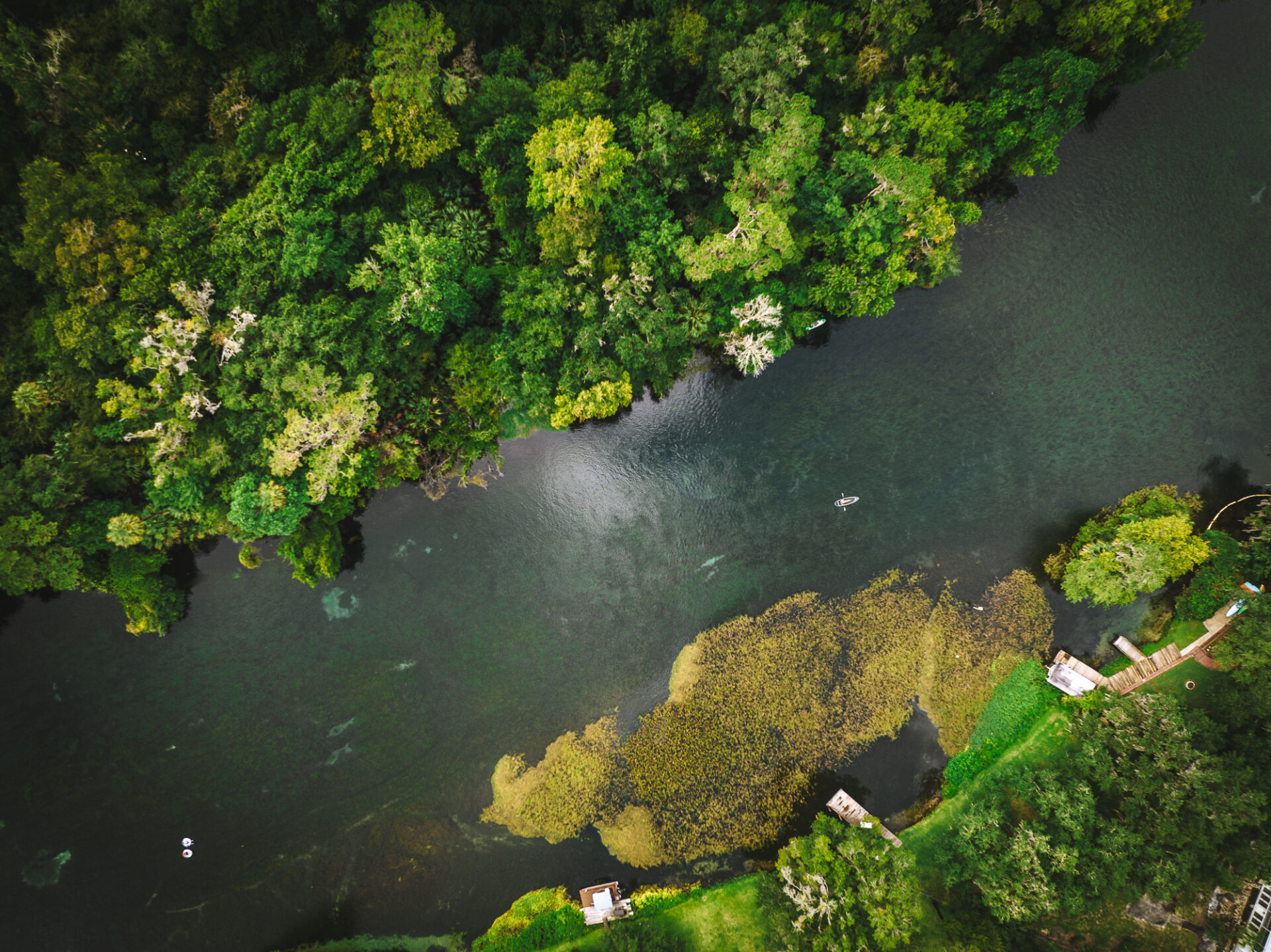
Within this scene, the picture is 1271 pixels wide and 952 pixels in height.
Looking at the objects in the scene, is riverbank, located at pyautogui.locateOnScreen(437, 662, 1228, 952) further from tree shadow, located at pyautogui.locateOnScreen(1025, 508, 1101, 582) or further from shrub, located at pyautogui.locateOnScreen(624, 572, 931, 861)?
tree shadow, located at pyautogui.locateOnScreen(1025, 508, 1101, 582)

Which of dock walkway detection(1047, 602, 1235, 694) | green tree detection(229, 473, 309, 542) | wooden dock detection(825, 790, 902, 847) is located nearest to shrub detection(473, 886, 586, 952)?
wooden dock detection(825, 790, 902, 847)

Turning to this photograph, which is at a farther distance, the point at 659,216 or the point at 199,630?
the point at 199,630

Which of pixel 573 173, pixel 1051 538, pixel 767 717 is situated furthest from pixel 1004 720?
pixel 573 173

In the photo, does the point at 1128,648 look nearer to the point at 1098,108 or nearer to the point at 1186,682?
the point at 1186,682

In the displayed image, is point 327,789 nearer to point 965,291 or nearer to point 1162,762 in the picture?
point 1162,762

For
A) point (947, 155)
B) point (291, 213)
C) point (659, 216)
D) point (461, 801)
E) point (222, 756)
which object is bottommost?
point (461, 801)

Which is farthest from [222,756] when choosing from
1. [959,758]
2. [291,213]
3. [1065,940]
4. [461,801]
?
[1065,940]
